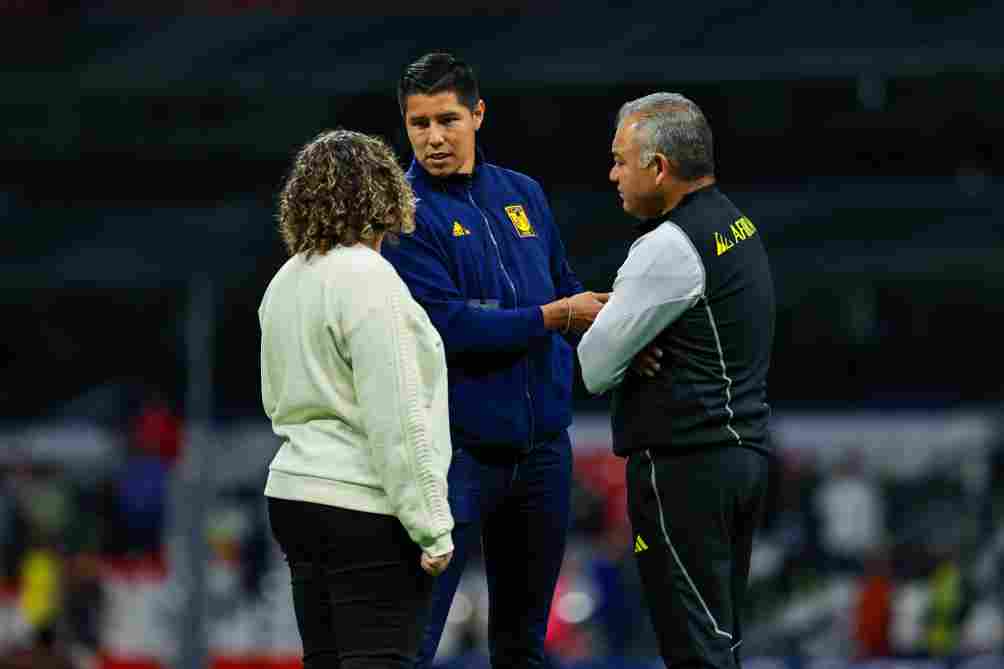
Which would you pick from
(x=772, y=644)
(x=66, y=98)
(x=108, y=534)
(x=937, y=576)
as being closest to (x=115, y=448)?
(x=108, y=534)

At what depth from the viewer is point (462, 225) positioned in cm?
446

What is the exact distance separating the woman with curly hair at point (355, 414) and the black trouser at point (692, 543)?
1.81 feet

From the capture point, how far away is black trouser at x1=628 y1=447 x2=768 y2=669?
13.9 feet

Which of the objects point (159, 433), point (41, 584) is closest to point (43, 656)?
point (41, 584)

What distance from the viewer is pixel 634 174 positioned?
4309 millimetres

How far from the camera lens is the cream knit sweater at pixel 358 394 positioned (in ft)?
12.7

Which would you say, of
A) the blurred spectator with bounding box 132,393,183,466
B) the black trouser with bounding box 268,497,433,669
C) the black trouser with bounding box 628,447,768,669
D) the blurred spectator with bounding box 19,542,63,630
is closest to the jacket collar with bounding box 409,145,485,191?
the black trouser with bounding box 628,447,768,669

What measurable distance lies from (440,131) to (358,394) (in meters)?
0.82

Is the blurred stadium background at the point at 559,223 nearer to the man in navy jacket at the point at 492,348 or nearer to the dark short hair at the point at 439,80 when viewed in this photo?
the man in navy jacket at the point at 492,348

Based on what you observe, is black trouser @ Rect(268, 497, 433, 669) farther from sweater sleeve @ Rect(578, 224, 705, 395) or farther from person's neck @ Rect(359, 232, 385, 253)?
sweater sleeve @ Rect(578, 224, 705, 395)

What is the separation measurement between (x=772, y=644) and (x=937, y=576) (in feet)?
3.15

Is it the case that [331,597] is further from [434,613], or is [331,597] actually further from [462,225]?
[462,225]

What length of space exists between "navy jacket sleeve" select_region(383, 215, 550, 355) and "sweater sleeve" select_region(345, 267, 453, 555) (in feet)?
1.47

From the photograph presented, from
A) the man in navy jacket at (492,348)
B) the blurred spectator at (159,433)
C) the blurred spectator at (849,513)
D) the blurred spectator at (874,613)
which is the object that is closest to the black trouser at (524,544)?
the man in navy jacket at (492,348)
